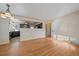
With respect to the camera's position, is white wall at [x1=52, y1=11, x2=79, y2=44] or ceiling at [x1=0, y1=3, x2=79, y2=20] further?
white wall at [x1=52, y1=11, x2=79, y2=44]

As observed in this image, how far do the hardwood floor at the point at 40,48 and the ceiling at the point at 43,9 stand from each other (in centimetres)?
68

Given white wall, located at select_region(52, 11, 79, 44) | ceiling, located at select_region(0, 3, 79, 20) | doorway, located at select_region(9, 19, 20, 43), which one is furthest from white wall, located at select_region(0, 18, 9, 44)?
white wall, located at select_region(52, 11, 79, 44)

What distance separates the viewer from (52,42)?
2.70 m

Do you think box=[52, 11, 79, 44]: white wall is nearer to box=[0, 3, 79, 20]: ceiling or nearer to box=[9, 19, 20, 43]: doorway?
box=[0, 3, 79, 20]: ceiling

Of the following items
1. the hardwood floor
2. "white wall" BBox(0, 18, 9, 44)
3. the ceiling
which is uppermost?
the ceiling

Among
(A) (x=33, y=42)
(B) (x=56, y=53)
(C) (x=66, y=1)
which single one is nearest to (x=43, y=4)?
(C) (x=66, y=1)

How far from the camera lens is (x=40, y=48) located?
8.44ft

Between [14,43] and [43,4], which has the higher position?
[43,4]

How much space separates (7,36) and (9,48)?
0.31 m

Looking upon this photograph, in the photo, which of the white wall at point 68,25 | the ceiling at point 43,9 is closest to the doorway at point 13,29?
the ceiling at point 43,9

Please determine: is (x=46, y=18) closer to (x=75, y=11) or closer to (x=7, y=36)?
(x=75, y=11)

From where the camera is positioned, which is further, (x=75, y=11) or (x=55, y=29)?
(x=55, y=29)

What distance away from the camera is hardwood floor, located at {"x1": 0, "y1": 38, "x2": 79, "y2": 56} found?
7.76ft

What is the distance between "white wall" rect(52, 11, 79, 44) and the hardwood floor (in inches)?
10.2
